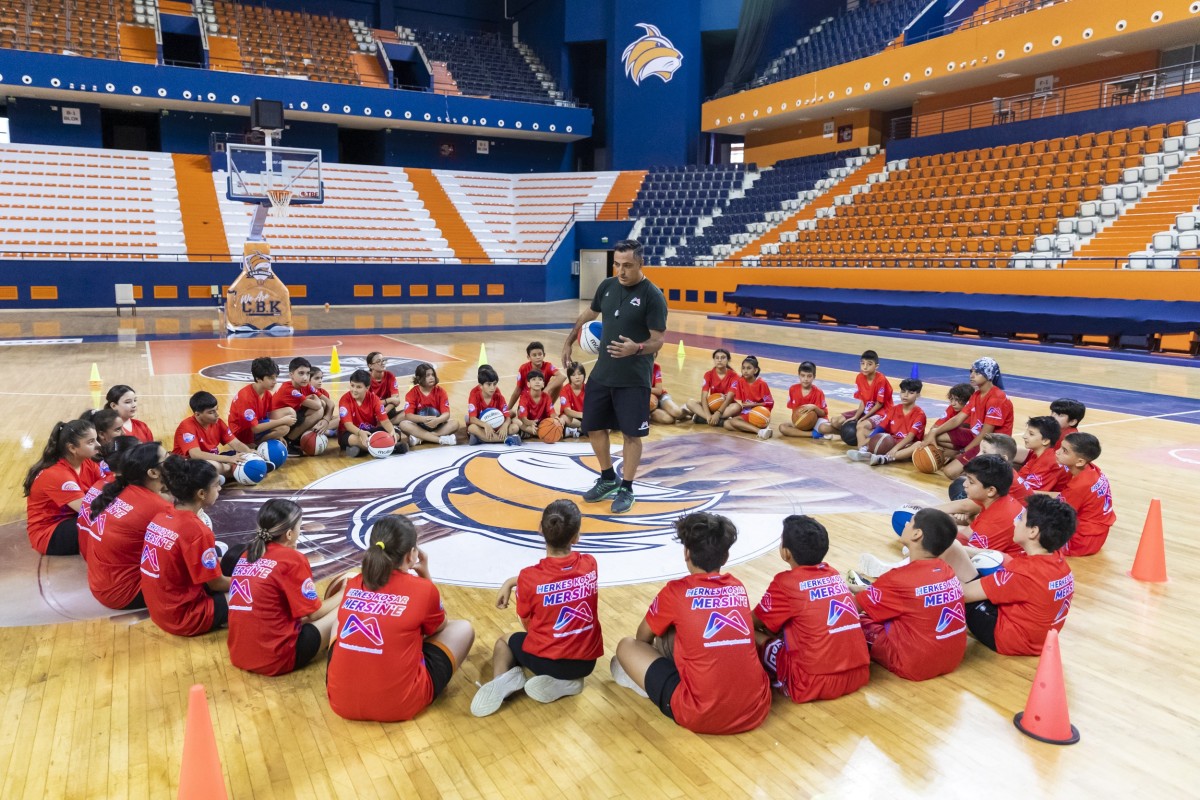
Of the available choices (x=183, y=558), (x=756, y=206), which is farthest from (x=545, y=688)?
(x=756, y=206)

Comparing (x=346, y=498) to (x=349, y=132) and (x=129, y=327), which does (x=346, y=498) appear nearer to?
(x=129, y=327)

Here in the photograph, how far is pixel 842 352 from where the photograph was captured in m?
17.8

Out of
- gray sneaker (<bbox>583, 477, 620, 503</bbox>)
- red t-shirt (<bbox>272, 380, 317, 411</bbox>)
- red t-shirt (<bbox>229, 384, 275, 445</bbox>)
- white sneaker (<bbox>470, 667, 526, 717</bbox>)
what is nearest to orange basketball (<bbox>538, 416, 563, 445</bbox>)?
gray sneaker (<bbox>583, 477, 620, 503</bbox>)

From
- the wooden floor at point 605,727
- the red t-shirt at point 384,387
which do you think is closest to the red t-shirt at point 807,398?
the wooden floor at point 605,727

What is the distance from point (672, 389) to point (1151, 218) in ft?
45.8

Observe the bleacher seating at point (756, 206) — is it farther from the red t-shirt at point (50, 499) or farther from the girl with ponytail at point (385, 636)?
the girl with ponytail at point (385, 636)

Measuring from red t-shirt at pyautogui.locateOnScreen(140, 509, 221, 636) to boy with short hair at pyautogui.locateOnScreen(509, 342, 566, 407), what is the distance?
16.2ft

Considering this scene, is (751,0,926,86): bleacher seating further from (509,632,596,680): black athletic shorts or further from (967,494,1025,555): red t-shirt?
(509,632,596,680): black athletic shorts

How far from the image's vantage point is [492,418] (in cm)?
878

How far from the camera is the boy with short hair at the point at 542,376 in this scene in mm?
9026

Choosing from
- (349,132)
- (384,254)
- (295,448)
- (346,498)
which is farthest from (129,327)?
(349,132)

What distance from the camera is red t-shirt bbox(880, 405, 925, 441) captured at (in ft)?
27.4

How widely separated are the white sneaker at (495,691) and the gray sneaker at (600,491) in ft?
9.83

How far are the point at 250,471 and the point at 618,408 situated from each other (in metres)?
3.23
